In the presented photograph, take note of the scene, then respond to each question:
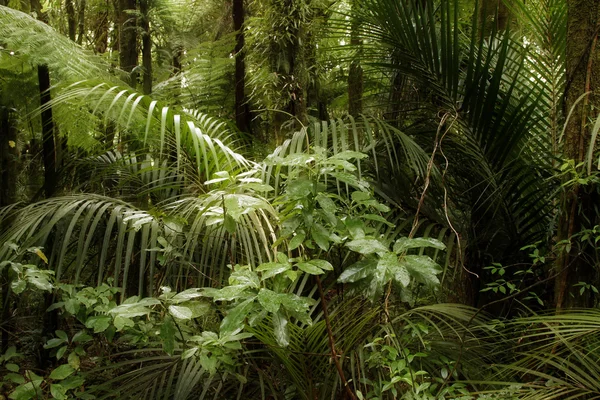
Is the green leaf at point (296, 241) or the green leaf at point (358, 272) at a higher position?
the green leaf at point (296, 241)

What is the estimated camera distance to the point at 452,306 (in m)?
2.06

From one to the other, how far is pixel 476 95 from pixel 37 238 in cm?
210

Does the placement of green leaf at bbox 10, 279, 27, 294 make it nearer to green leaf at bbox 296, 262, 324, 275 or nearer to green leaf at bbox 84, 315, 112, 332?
green leaf at bbox 84, 315, 112, 332

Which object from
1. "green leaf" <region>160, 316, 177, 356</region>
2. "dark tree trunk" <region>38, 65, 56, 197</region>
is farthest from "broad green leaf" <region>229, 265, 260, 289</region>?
"dark tree trunk" <region>38, 65, 56, 197</region>

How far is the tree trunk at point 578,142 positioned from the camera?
196 centimetres

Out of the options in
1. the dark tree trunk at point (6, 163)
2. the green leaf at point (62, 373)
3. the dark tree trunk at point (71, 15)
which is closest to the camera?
the green leaf at point (62, 373)

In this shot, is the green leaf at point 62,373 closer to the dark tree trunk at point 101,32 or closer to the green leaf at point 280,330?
the green leaf at point 280,330

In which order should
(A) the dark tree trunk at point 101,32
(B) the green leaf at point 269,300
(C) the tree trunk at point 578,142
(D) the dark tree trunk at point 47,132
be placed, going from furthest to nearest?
(A) the dark tree trunk at point 101,32 < (D) the dark tree trunk at point 47,132 < (C) the tree trunk at point 578,142 < (B) the green leaf at point 269,300

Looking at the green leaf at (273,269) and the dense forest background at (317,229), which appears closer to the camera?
the green leaf at (273,269)

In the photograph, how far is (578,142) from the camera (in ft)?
6.56

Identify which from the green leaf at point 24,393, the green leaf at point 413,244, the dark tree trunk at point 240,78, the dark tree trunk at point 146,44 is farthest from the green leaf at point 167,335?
the dark tree trunk at point 146,44

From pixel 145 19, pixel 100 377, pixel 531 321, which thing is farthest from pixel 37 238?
pixel 145 19

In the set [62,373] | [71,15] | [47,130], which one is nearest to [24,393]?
[62,373]

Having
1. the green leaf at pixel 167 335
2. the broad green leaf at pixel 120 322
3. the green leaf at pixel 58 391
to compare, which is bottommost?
the green leaf at pixel 58 391
